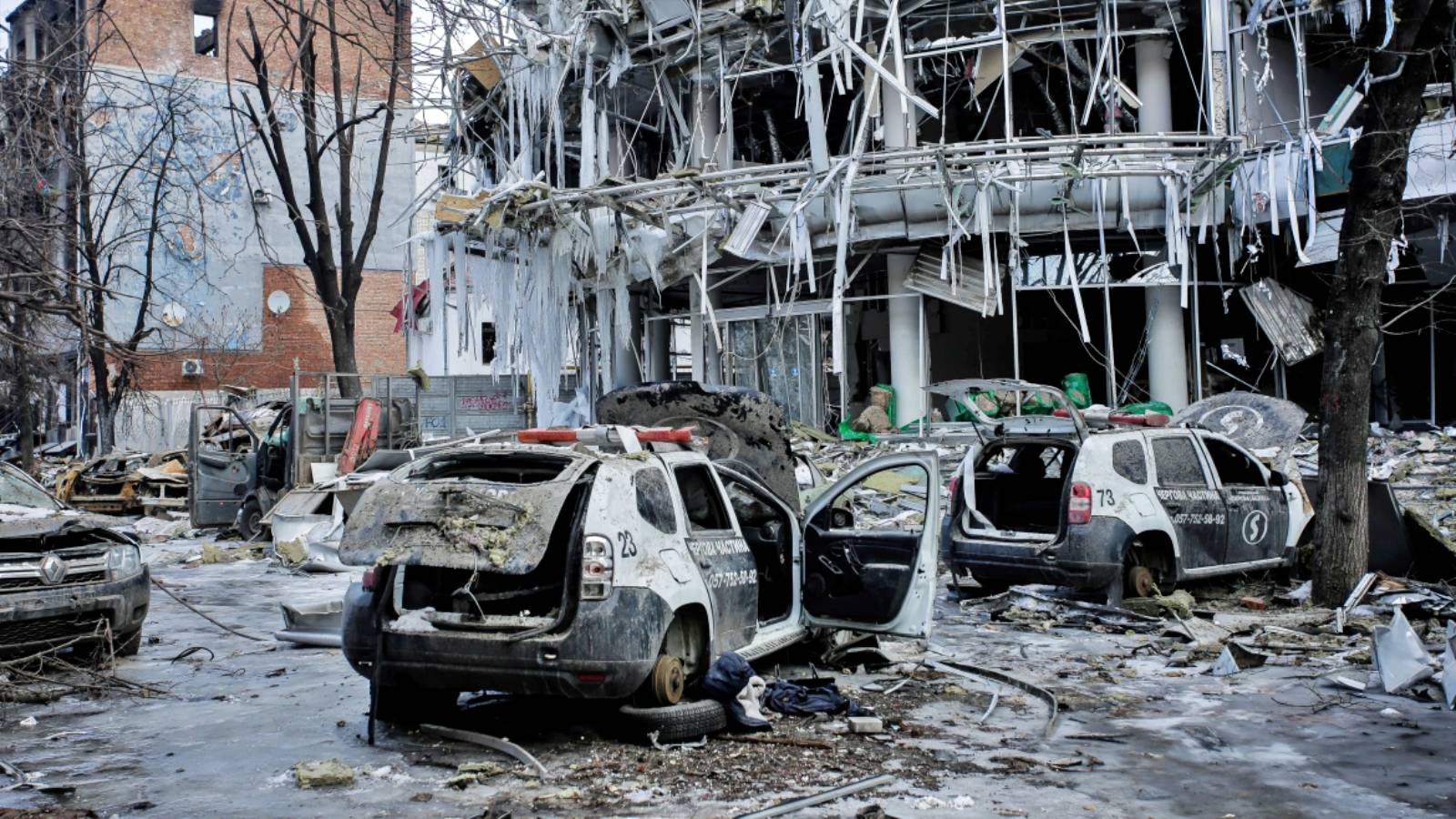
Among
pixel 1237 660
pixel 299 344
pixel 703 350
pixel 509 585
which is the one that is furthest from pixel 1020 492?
pixel 299 344

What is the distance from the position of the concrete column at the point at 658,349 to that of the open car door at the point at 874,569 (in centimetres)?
1805

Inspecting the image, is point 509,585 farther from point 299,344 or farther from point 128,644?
point 299,344

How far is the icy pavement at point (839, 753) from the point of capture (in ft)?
17.9

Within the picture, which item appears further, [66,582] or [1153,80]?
[1153,80]

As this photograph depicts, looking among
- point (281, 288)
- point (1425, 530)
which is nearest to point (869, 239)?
point (1425, 530)

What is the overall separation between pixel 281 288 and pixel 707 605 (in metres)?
36.8

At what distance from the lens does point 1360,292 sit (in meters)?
10.2

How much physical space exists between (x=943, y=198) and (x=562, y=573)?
1401 centimetres

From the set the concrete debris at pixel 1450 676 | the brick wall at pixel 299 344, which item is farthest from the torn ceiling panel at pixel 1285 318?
the brick wall at pixel 299 344

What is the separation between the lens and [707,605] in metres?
6.88

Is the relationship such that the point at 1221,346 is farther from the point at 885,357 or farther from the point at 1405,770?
the point at 1405,770

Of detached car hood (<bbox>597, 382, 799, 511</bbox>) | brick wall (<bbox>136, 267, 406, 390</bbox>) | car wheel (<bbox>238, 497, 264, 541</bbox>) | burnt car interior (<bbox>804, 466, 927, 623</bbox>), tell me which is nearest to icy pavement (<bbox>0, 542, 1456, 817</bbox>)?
burnt car interior (<bbox>804, 466, 927, 623</bbox>)

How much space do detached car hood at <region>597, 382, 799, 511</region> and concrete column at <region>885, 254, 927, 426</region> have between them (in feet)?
39.7

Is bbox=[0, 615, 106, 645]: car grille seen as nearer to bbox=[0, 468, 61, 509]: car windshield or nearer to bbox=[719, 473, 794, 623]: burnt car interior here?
bbox=[0, 468, 61, 509]: car windshield
